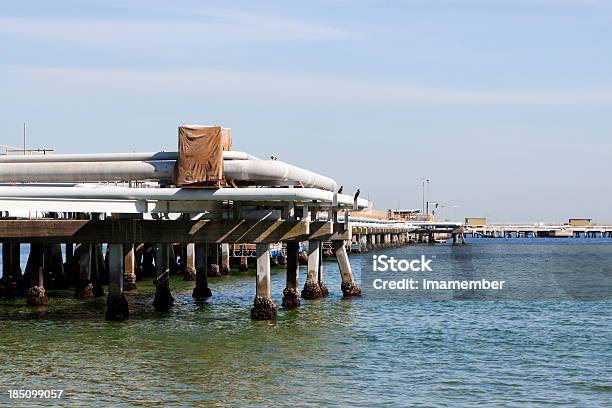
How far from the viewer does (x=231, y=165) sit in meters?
42.2

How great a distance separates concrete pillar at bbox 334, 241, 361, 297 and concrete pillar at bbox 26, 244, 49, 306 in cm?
1466

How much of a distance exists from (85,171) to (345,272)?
16.9 m

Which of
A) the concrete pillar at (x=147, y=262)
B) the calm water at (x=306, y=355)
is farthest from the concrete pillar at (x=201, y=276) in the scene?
the concrete pillar at (x=147, y=262)

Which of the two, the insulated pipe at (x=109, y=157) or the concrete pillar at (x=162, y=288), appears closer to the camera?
the insulated pipe at (x=109, y=157)

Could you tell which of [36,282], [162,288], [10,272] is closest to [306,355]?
[162,288]

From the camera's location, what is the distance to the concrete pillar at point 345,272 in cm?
5419

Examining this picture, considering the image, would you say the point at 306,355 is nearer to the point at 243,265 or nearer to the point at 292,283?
the point at 292,283

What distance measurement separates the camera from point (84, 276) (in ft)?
174

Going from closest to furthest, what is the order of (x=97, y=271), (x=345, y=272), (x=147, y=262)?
(x=345, y=272), (x=97, y=271), (x=147, y=262)

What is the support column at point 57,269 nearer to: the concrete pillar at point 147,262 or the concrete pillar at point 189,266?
the concrete pillar at point 189,266

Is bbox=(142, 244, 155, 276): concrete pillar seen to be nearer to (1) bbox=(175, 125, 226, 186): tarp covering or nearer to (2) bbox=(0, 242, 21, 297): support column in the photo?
(2) bbox=(0, 242, 21, 297): support column

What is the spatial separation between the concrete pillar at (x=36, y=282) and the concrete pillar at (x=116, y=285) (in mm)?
7222

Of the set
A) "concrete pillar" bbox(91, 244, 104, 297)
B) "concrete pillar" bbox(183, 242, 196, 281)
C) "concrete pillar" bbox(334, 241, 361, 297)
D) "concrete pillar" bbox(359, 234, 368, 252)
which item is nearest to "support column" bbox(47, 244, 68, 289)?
"concrete pillar" bbox(91, 244, 104, 297)

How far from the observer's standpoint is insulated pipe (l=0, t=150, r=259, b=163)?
43.1m
